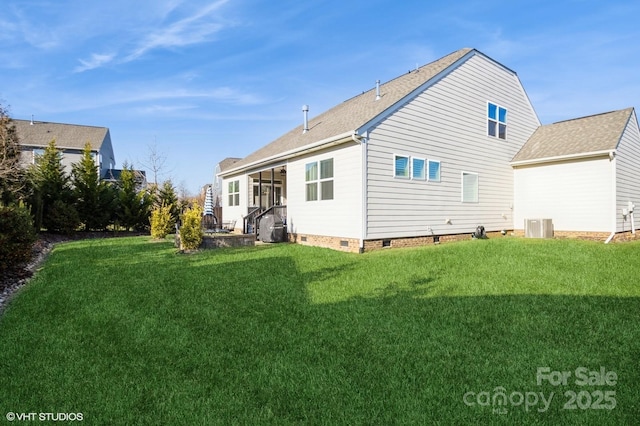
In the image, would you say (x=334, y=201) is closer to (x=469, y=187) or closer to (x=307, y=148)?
(x=307, y=148)

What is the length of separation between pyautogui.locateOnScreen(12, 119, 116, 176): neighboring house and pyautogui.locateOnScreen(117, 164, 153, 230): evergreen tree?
14815 mm

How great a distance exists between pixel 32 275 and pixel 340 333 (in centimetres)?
748

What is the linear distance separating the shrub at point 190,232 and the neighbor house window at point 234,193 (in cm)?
698

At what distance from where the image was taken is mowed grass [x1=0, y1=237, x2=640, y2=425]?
2.66 metres

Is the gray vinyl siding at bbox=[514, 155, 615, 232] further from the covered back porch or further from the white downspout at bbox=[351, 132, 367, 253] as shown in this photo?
the covered back porch

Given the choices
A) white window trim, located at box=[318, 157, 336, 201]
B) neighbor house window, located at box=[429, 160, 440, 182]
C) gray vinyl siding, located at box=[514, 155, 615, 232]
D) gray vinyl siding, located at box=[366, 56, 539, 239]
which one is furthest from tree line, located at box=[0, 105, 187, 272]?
gray vinyl siding, located at box=[514, 155, 615, 232]

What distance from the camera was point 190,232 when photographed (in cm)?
1084

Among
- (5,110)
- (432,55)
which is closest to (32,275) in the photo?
(5,110)

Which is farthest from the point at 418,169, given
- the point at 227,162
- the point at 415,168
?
the point at 227,162

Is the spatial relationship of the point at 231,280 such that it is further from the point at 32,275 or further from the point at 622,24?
the point at 622,24

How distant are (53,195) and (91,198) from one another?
1.51m

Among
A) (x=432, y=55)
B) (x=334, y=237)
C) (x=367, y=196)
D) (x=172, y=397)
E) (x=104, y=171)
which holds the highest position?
(x=432, y=55)

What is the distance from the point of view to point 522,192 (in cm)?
1438

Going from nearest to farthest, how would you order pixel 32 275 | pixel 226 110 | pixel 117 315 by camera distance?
pixel 117 315, pixel 32 275, pixel 226 110
